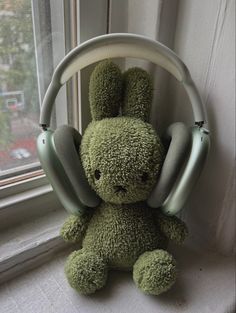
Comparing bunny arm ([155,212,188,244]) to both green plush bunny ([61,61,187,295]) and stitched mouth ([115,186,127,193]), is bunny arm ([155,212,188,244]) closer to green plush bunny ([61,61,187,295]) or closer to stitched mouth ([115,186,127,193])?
green plush bunny ([61,61,187,295])

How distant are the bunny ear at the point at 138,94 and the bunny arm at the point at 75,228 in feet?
0.62

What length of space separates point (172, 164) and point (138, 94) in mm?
123

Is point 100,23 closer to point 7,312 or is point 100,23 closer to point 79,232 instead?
point 79,232

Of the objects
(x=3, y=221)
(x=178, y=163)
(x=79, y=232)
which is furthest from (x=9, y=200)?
(x=178, y=163)

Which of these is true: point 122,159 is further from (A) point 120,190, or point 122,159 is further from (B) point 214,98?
(B) point 214,98

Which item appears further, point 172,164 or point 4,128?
point 4,128

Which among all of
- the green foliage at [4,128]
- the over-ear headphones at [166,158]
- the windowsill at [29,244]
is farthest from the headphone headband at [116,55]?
the windowsill at [29,244]

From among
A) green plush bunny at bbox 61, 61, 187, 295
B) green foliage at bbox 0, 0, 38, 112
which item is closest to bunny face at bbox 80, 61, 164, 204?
green plush bunny at bbox 61, 61, 187, 295

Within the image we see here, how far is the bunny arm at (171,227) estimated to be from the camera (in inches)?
20.0

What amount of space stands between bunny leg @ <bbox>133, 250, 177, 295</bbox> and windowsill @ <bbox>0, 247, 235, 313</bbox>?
1.4 inches

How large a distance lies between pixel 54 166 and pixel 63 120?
172 mm

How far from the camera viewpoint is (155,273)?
17.5 inches

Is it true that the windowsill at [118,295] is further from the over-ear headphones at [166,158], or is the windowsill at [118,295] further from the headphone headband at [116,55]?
the headphone headband at [116,55]

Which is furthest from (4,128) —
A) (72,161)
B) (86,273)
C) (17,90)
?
(86,273)
